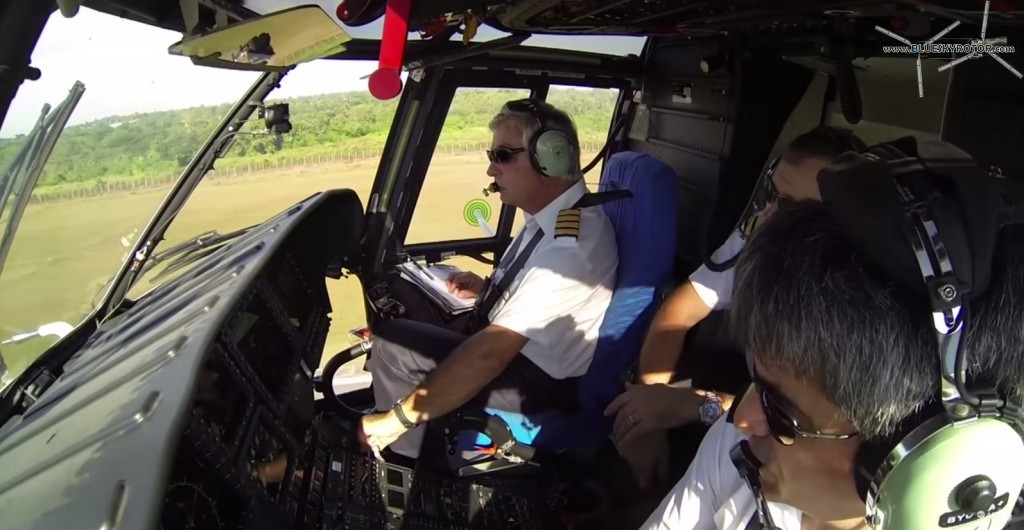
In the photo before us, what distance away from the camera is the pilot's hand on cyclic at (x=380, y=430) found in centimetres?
214

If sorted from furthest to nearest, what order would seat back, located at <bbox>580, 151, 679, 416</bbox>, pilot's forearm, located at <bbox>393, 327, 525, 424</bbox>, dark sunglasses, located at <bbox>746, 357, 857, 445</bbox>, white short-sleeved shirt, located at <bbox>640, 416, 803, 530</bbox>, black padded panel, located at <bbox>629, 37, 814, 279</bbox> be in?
black padded panel, located at <bbox>629, 37, 814, 279</bbox> → seat back, located at <bbox>580, 151, 679, 416</bbox> → pilot's forearm, located at <bbox>393, 327, 525, 424</bbox> → white short-sleeved shirt, located at <bbox>640, 416, 803, 530</bbox> → dark sunglasses, located at <bbox>746, 357, 857, 445</bbox>

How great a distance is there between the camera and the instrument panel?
0.99 metres

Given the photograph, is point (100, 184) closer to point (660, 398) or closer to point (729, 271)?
point (660, 398)

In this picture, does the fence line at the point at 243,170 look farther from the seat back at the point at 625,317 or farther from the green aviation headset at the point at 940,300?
the green aviation headset at the point at 940,300

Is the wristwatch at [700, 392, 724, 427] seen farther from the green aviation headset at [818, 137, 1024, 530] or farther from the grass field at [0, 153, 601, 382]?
the grass field at [0, 153, 601, 382]

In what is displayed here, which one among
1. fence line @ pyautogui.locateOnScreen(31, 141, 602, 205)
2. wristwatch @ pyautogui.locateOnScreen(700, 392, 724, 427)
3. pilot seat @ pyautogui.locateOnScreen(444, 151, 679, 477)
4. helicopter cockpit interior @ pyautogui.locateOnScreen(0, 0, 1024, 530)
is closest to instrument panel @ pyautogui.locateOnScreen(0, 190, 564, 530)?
helicopter cockpit interior @ pyautogui.locateOnScreen(0, 0, 1024, 530)

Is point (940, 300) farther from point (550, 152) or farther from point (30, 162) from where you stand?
point (550, 152)

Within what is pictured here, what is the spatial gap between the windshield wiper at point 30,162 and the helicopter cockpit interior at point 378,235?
3.6 inches

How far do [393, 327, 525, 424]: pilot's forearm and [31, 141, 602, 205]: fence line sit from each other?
0.78m

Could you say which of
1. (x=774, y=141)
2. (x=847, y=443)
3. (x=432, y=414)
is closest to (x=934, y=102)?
(x=774, y=141)

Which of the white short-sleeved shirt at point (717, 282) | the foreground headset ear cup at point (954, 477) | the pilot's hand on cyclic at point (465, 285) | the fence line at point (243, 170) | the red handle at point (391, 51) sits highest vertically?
the red handle at point (391, 51)

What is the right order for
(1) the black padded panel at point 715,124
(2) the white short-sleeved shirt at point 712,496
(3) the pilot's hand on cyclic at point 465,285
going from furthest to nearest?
(3) the pilot's hand on cyclic at point 465,285, (1) the black padded panel at point 715,124, (2) the white short-sleeved shirt at point 712,496

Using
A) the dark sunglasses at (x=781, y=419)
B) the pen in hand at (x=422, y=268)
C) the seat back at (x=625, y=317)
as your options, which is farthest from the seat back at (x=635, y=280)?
the dark sunglasses at (x=781, y=419)

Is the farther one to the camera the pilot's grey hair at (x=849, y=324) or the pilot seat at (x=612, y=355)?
the pilot seat at (x=612, y=355)
